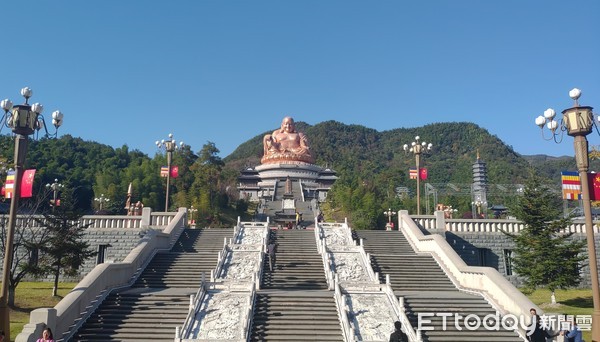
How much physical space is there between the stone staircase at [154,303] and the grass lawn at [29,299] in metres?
2.52

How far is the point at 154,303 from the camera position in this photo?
15.3m

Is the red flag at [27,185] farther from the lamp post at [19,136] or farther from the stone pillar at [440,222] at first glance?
the stone pillar at [440,222]

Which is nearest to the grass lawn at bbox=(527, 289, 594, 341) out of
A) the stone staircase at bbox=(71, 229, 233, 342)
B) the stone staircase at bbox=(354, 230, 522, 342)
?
the stone staircase at bbox=(354, 230, 522, 342)

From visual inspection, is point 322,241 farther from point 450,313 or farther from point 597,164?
point 597,164

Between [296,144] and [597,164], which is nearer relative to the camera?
[296,144]

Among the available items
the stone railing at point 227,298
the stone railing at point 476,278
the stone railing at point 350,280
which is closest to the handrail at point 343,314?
the stone railing at point 350,280

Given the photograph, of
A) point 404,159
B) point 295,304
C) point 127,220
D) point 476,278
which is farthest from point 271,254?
point 404,159

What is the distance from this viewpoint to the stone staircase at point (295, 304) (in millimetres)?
13531

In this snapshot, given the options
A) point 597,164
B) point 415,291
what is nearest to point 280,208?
point 415,291

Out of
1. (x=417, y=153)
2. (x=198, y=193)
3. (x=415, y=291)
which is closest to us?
(x=415, y=291)

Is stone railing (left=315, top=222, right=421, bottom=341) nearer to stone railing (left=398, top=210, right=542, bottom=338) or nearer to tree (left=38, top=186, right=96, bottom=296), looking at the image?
stone railing (left=398, top=210, right=542, bottom=338)

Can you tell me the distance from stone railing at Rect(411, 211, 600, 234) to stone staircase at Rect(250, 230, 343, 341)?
8.21 meters

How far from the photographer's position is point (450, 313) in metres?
15.0

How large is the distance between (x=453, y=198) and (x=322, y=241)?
140ft
